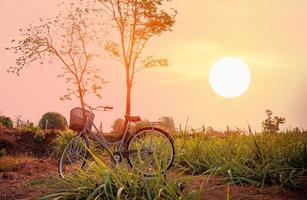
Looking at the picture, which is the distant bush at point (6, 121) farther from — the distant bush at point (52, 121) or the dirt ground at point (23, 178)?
the dirt ground at point (23, 178)

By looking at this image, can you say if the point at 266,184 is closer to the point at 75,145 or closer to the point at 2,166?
the point at 75,145

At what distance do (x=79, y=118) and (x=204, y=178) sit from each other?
2.53 metres

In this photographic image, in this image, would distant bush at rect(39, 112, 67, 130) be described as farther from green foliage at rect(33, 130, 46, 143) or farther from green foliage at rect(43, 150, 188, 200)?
green foliage at rect(43, 150, 188, 200)

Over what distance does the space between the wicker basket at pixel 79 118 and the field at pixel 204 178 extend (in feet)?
3.05

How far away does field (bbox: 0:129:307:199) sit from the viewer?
5.63m

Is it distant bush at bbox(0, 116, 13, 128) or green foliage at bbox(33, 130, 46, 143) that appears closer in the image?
green foliage at bbox(33, 130, 46, 143)

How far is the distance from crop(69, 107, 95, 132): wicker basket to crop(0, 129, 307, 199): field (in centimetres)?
93

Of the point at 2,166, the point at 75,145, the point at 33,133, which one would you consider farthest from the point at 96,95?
the point at 75,145

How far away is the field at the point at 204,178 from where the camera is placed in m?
5.63

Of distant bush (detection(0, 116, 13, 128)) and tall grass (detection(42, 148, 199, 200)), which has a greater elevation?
distant bush (detection(0, 116, 13, 128))

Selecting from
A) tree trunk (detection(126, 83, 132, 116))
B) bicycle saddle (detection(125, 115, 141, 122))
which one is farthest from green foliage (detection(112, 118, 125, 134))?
bicycle saddle (detection(125, 115, 141, 122))

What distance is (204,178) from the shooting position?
23.2 feet

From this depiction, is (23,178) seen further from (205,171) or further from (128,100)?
(128,100)

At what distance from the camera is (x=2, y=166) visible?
11.1 m
